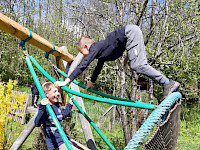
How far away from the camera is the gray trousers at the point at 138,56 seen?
2.15 metres

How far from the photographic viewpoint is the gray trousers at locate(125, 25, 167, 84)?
215cm

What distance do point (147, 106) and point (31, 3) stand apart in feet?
57.5

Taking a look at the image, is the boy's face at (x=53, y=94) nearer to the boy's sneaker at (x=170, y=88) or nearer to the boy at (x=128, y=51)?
the boy at (x=128, y=51)

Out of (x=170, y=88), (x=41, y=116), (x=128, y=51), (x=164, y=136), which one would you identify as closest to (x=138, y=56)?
(x=128, y=51)

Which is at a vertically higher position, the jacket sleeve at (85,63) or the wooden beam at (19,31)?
the wooden beam at (19,31)

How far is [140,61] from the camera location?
87.3 inches

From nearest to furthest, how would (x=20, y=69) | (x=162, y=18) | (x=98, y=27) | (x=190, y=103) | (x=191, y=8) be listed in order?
(x=191, y=8) → (x=162, y=18) → (x=98, y=27) → (x=190, y=103) → (x=20, y=69)

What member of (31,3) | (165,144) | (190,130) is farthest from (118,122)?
(31,3)

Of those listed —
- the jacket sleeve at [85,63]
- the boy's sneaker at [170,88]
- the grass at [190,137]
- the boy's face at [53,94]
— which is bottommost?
the grass at [190,137]

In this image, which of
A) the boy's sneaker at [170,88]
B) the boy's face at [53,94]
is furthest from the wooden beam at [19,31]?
the boy's sneaker at [170,88]

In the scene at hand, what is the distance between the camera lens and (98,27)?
14.5ft

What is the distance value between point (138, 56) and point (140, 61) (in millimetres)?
64

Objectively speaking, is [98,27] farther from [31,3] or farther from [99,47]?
[31,3]

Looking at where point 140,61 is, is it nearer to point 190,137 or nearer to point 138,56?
point 138,56
